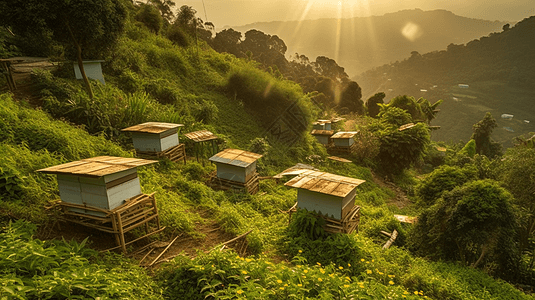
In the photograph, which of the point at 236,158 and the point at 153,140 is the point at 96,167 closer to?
the point at 153,140

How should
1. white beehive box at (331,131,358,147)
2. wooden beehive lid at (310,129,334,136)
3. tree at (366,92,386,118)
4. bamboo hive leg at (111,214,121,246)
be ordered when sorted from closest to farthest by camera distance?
bamboo hive leg at (111,214,121,246)
white beehive box at (331,131,358,147)
wooden beehive lid at (310,129,334,136)
tree at (366,92,386,118)

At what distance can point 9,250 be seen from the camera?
4.65 meters

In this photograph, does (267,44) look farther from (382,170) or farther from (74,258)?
(74,258)

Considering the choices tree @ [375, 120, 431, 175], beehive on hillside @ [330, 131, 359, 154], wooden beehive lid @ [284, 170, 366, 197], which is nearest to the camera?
wooden beehive lid @ [284, 170, 366, 197]

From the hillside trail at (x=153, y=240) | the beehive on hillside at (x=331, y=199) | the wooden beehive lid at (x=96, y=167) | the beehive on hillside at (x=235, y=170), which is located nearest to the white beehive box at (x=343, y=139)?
the beehive on hillside at (x=235, y=170)

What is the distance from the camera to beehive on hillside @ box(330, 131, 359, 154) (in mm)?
25322

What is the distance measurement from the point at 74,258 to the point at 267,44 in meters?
70.3

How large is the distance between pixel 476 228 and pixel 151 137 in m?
12.9

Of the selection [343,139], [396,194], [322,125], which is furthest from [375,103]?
[396,194]

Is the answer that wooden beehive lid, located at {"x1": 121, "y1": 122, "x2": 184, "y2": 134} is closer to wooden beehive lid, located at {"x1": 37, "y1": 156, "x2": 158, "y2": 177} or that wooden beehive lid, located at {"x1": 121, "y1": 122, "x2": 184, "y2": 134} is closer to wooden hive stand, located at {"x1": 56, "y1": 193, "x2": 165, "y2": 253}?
wooden beehive lid, located at {"x1": 37, "y1": 156, "x2": 158, "y2": 177}

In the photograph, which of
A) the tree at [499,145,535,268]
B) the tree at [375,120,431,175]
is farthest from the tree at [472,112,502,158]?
the tree at [499,145,535,268]

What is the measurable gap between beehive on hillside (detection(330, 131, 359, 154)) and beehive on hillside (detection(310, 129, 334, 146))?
50 centimetres

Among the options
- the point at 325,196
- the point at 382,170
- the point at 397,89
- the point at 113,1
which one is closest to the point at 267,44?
the point at 382,170

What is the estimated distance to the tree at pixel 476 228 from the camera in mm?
9805
